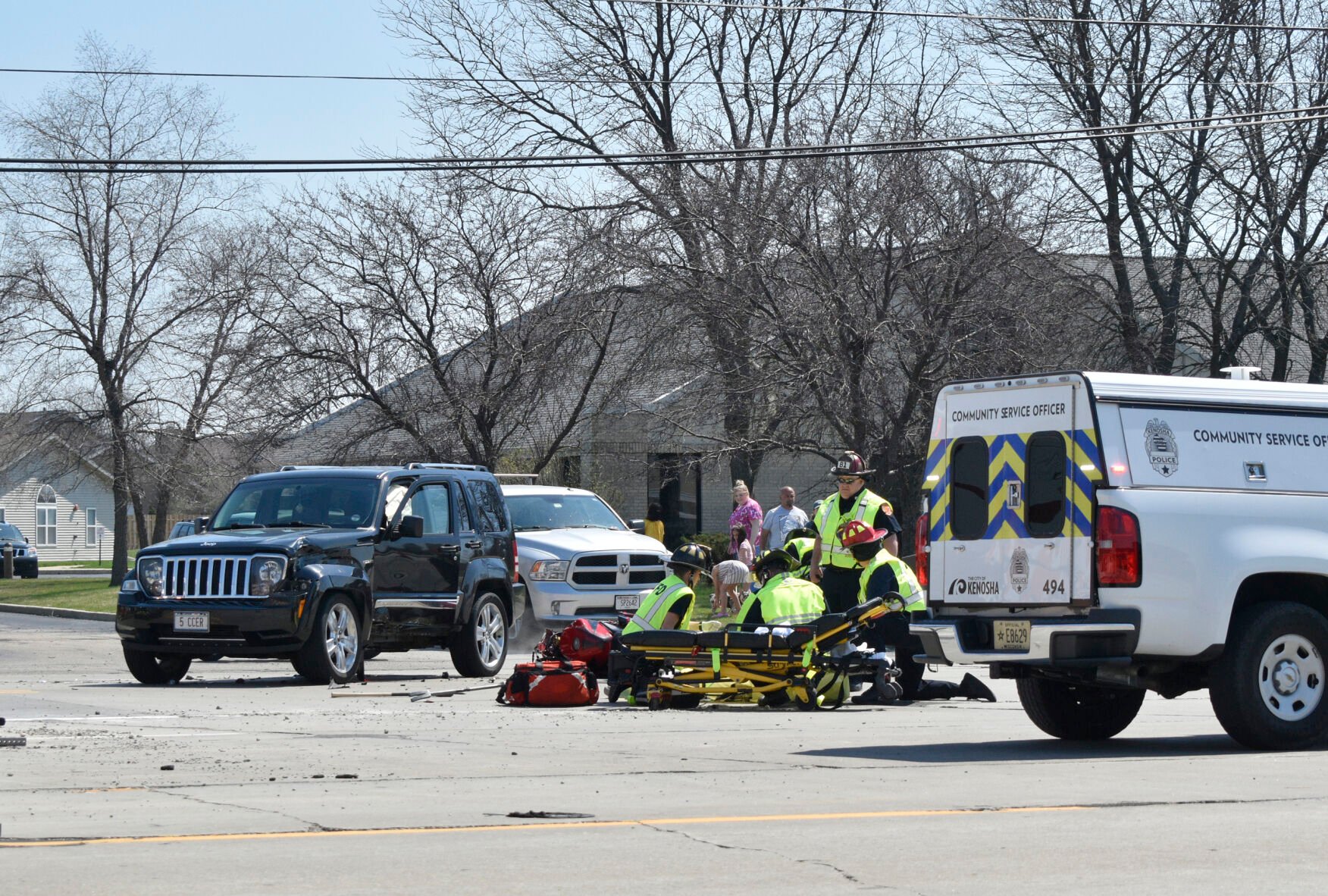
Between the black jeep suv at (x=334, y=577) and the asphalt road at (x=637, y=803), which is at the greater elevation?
the black jeep suv at (x=334, y=577)

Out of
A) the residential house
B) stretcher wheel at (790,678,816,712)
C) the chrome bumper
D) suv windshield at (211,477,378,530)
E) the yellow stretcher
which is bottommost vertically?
stretcher wheel at (790,678,816,712)

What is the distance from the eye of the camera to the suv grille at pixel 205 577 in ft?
52.5

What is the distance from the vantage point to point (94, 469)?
43.7m

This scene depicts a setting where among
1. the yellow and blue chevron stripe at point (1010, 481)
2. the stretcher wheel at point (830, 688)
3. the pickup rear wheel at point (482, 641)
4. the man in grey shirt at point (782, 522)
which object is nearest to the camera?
the yellow and blue chevron stripe at point (1010, 481)

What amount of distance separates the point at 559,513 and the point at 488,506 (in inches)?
152

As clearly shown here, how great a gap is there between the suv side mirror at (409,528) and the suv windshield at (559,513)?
5.05 meters

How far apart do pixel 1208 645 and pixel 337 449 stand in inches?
920

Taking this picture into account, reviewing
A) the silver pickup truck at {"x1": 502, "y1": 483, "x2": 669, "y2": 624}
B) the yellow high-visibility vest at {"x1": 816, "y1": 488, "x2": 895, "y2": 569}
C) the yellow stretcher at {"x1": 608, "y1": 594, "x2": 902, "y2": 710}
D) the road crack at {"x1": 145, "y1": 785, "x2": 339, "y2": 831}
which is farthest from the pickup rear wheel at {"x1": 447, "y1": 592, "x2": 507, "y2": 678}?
the road crack at {"x1": 145, "y1": 785, "x2": 339, "y2": 831}

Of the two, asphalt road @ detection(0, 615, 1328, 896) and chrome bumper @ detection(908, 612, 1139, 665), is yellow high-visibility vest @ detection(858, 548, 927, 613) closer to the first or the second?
asphalt road @ detection(0, 615, 1328, 896)

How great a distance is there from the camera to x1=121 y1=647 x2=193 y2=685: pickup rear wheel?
16.5 metres

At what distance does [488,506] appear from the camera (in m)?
19.0

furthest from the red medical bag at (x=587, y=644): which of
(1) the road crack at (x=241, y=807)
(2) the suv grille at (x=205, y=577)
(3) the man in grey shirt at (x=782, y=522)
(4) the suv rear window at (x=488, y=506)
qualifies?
(3) the man in grey shirt at (x=782, y=522)

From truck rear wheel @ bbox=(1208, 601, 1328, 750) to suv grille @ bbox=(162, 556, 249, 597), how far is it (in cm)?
869

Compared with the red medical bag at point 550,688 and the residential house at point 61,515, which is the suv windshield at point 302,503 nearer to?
the red medical bag at point 550,688
